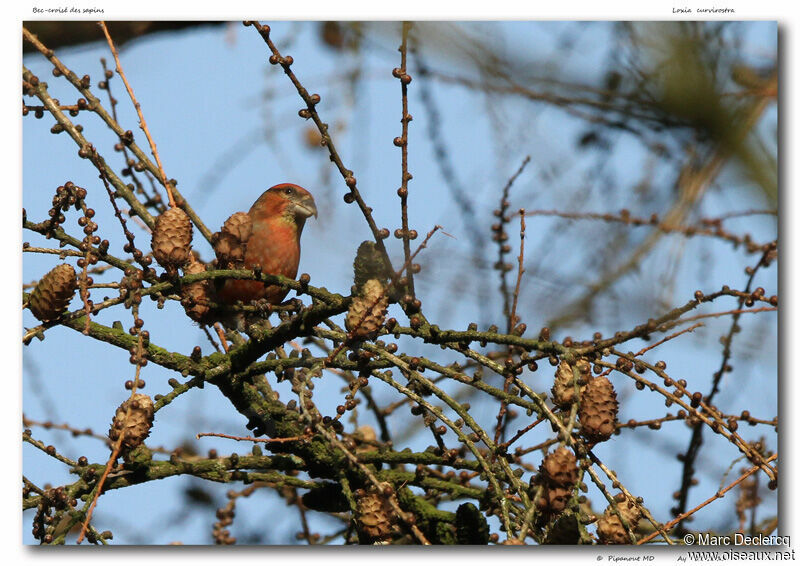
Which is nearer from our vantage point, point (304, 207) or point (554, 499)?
point (554, 499)

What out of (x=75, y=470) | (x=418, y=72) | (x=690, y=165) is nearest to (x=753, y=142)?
(x=690, y=165)

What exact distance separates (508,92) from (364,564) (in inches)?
42.9

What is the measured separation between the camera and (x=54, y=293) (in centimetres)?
209

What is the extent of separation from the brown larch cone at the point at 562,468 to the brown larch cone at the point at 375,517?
13.7 inches

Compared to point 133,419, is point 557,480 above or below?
below

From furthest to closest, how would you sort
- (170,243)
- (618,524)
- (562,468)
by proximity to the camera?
(170,243), (618,524), (562,468)

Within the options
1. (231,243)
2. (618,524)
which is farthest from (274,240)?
(618,524)

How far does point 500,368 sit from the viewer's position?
197 cm

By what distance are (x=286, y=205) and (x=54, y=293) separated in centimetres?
139

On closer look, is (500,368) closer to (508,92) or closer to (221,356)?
(508,92)

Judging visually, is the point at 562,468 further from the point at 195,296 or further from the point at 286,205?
the point at 286,205

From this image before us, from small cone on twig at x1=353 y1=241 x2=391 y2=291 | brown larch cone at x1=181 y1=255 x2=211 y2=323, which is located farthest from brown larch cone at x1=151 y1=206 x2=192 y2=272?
small cone on twig at x1=353 y1=241 x2=391 y2=291

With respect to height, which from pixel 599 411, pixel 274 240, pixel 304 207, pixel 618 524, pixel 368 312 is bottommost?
pixel 618 524

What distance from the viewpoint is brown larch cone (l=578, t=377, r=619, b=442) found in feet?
6.14
